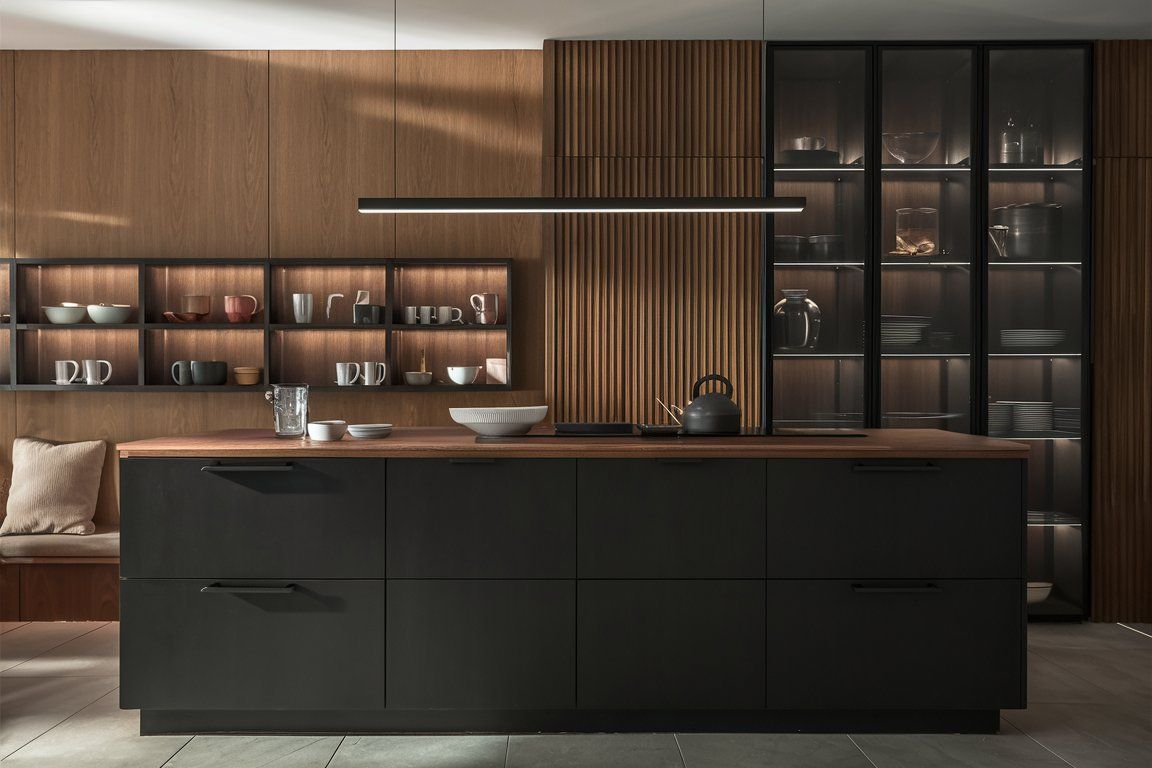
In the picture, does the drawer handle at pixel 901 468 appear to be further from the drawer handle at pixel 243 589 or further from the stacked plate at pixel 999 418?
the drawer handle at pixel 243 589

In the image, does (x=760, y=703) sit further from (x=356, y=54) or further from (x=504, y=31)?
(x=356, y=54)

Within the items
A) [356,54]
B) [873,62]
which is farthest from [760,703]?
[356,54]

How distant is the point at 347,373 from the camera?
439 centimetres

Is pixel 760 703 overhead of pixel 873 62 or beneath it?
beneath

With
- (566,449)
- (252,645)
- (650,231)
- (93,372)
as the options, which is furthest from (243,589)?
(650,231)

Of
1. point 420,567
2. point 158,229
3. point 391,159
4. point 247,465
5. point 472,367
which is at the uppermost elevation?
point 391,159

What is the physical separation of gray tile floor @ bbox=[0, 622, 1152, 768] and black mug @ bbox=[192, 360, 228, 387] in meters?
1.63

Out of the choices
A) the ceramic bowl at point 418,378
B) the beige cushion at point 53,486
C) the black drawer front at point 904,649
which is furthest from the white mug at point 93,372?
the black drawer front at point 904,649

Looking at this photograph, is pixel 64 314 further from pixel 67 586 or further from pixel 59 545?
pixel 67 586

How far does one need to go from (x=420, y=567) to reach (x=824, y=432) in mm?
1554

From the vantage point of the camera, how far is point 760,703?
9.14 feet

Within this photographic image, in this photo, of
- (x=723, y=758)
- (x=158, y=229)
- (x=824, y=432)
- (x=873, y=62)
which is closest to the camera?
(x=723, y=758)

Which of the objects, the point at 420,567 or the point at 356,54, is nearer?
the point at 420,567

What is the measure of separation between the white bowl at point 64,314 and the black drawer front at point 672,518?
309cm
